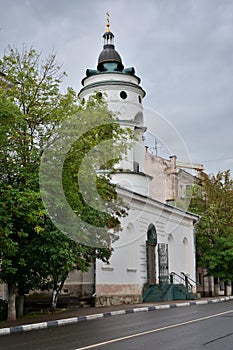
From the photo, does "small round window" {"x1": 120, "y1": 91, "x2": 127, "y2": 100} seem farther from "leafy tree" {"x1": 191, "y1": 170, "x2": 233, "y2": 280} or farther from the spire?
"leafy tree" {"x1": 191, "y1": 170, "x2": 233, "y2": 280}

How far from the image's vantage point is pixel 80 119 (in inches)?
706

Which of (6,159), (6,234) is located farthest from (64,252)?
(6,159)

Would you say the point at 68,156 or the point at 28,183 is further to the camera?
the point at 68,156

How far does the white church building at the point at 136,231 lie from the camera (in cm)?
2597

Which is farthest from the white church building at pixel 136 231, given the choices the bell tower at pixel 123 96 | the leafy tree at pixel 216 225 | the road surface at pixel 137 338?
the road surface at pixel 137 338

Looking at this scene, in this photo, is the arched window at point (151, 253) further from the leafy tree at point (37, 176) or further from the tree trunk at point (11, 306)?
the tree trunk at point (11, 306)

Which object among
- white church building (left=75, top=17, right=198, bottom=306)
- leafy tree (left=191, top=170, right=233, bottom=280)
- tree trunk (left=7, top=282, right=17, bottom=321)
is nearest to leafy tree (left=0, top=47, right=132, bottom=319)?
tree trunk (left=7, top=282, right=17, bottom=321)

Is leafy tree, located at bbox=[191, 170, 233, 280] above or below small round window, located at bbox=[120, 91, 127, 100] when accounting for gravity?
below

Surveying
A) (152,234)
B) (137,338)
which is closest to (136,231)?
(152,234)

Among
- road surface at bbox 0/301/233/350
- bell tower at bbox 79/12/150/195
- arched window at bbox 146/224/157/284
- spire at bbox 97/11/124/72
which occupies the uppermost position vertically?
spire at bbox 97/11/124/72

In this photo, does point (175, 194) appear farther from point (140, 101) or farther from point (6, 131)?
point (6, 131)

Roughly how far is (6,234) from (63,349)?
18.2 ft

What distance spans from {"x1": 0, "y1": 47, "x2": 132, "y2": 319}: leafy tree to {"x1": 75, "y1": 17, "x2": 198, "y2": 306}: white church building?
245 inches

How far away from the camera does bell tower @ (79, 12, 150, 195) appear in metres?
31.7
